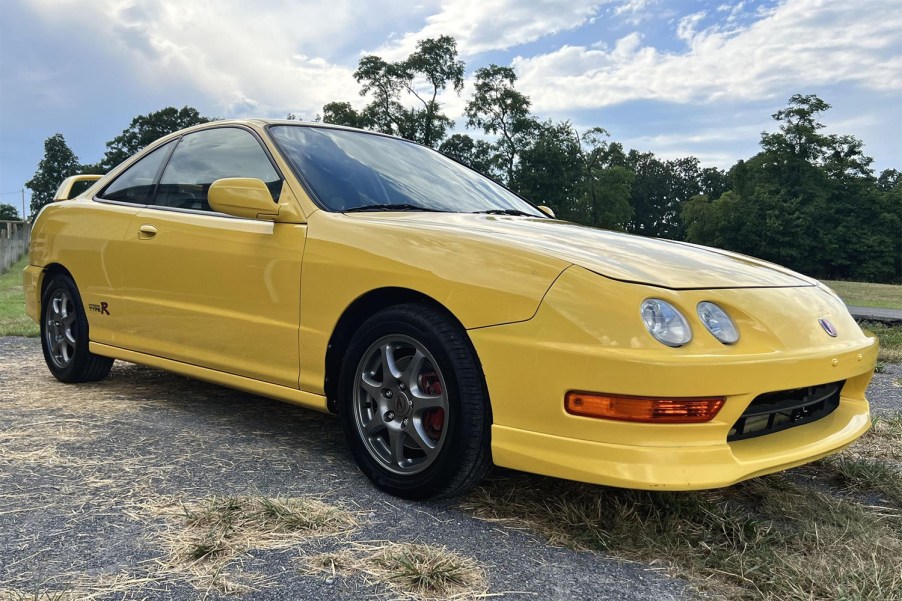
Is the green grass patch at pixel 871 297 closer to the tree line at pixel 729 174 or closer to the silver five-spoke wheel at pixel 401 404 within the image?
the silver five-spoke wheel at pixel 401 404

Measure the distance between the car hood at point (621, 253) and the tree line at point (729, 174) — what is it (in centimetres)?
4038

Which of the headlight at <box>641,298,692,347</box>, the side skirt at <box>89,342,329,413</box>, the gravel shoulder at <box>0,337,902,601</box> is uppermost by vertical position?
the headlight at <box>641,298,692,347</box>

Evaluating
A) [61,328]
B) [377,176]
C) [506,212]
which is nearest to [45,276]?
[61,328]

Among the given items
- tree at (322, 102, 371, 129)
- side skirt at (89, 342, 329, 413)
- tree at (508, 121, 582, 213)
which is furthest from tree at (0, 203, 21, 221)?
side skirt at (89, 342, 329, 413)

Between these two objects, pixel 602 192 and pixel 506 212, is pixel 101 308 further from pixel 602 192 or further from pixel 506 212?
pixel 602 192

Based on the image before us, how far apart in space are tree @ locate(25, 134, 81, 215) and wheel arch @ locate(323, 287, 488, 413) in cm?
8159

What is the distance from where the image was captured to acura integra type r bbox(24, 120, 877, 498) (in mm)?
2240

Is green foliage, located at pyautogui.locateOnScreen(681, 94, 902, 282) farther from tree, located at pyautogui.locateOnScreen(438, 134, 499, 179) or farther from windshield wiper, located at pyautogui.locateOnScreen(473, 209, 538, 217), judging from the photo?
windshield wiper, located at pyautogui.locateOnScreen(473, 209, 538, 217)

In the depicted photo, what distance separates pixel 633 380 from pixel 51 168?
85.0 meters

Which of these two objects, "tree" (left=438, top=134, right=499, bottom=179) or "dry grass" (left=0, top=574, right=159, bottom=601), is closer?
"dry grass" (left=0, top=574, right=159, bottom=601)

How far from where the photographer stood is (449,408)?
254 centimetres

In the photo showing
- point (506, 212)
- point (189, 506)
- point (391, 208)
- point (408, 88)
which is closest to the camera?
point (189, 506)

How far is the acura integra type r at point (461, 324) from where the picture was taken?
224 centimetres

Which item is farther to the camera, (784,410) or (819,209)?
(819,209)
